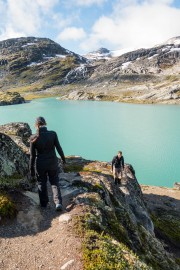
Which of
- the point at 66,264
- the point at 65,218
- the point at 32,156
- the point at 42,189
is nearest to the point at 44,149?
the point at 32,156

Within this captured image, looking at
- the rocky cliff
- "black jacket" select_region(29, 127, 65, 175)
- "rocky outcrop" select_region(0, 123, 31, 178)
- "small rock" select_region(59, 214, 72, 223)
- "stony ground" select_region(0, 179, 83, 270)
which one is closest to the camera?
"stony ground" select_region(0, 179, 83, 270)

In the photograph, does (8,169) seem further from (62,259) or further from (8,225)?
(62,259)

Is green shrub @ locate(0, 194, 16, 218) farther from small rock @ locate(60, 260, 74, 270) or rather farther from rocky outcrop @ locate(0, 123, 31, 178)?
rocky outcrop @ locate(0, 123, 31, 178)

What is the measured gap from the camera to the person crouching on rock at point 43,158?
43.7ft

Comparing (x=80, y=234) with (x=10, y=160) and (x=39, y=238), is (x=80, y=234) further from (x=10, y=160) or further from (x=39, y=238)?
(x=10, y=160)

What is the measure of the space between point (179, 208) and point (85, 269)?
113ft

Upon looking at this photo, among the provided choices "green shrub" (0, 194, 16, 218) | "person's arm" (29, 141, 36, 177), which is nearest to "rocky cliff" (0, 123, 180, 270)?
"green shrub" (0, 194, 16, 218)

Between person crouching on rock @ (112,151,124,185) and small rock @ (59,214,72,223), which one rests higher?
small rock @ (59,214,72,223)

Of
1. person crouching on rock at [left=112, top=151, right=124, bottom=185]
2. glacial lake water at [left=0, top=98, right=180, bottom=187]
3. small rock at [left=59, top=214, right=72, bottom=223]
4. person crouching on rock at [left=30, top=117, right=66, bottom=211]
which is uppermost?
person crouching on rock at [left=30, top=117, right=66, bottom=211]

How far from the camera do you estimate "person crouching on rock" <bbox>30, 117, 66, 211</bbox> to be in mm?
13312

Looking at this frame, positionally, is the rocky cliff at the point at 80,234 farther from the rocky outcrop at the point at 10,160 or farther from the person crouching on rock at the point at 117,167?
the person crouching on rock at the point at 117,167

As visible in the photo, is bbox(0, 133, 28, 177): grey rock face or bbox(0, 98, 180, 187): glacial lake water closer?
bbox(0, 133, 28, 177): grey rock face

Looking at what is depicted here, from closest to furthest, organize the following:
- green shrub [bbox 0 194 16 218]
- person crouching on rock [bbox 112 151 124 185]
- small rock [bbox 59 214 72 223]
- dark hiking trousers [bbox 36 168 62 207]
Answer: small rock [bbox 59 214 72 223], green shrub [bbox 0 194 16 218], dark hiking trousers [bbox 36 168 62 207], person crouching on rock [bbox 112 151 124 185]

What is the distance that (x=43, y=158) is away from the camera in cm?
1346
